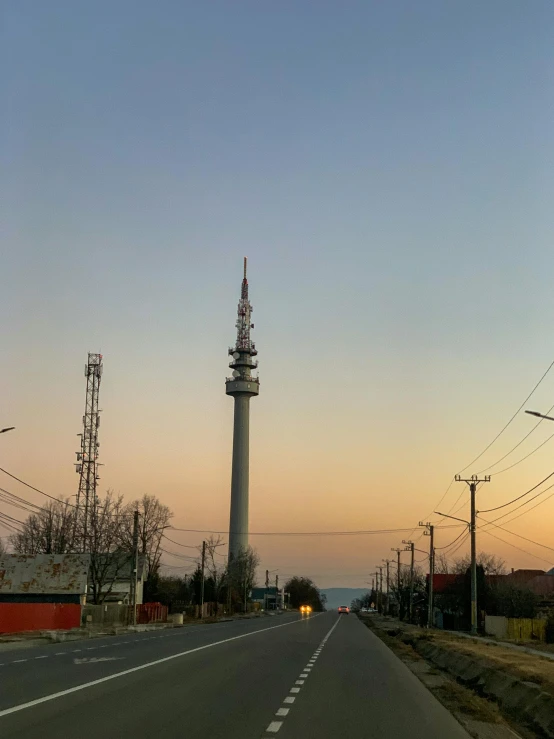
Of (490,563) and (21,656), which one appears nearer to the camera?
(21,656)

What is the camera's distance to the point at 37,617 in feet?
158

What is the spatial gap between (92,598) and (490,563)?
Result: 311 ft

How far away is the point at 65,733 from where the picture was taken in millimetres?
10453

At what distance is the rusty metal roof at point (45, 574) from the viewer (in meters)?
67.5

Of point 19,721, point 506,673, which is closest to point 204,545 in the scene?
point 506,673

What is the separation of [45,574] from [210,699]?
192ft

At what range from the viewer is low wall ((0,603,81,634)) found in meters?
44.9

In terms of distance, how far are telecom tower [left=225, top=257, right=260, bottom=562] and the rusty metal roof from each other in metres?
61.7

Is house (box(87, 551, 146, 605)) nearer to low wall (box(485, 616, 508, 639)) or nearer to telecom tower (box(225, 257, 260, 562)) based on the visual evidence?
low wall (box(485, 616, 508, 639))

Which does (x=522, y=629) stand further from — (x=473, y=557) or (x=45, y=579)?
(x=45, y=579)

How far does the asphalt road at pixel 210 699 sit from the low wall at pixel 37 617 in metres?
21.2

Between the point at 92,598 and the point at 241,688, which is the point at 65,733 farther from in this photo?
the point at 92,598

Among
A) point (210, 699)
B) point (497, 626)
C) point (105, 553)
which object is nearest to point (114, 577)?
point (105, 553)

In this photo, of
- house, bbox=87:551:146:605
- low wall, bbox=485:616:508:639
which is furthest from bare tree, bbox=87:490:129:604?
low wall, bbox=485:616:508:639
